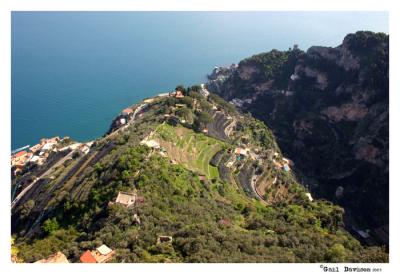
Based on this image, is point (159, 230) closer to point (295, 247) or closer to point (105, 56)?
point (295, 247)

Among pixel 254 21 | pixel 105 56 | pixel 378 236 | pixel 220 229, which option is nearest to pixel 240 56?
pixel 105 56

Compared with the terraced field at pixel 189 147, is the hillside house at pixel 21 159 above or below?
below

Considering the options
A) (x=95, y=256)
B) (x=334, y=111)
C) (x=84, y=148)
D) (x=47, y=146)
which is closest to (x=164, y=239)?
(x=95, y=256)

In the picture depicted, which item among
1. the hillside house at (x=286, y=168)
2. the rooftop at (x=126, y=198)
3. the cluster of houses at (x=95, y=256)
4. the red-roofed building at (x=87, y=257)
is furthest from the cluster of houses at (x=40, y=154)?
the red-roofed building at (x=87, y=257)

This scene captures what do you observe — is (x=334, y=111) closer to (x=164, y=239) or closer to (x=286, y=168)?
(x=286, y=168)

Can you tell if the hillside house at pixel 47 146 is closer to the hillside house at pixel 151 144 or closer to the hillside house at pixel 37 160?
Result: the hillside house at pixel 37 160

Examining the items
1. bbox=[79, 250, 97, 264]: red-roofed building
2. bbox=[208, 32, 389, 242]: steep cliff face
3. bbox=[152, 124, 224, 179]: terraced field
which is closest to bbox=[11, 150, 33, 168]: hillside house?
bbox=[152, 124, 224, 179]: terraced field

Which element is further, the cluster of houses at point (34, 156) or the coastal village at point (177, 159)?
the cluster of houses at point (34, 156)

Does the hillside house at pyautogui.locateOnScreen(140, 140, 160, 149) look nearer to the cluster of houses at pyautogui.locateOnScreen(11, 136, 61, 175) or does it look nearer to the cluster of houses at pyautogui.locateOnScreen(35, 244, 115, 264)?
the cluster of houses at pyautogui.locateOnScreen(35, 244, 115, 264)
